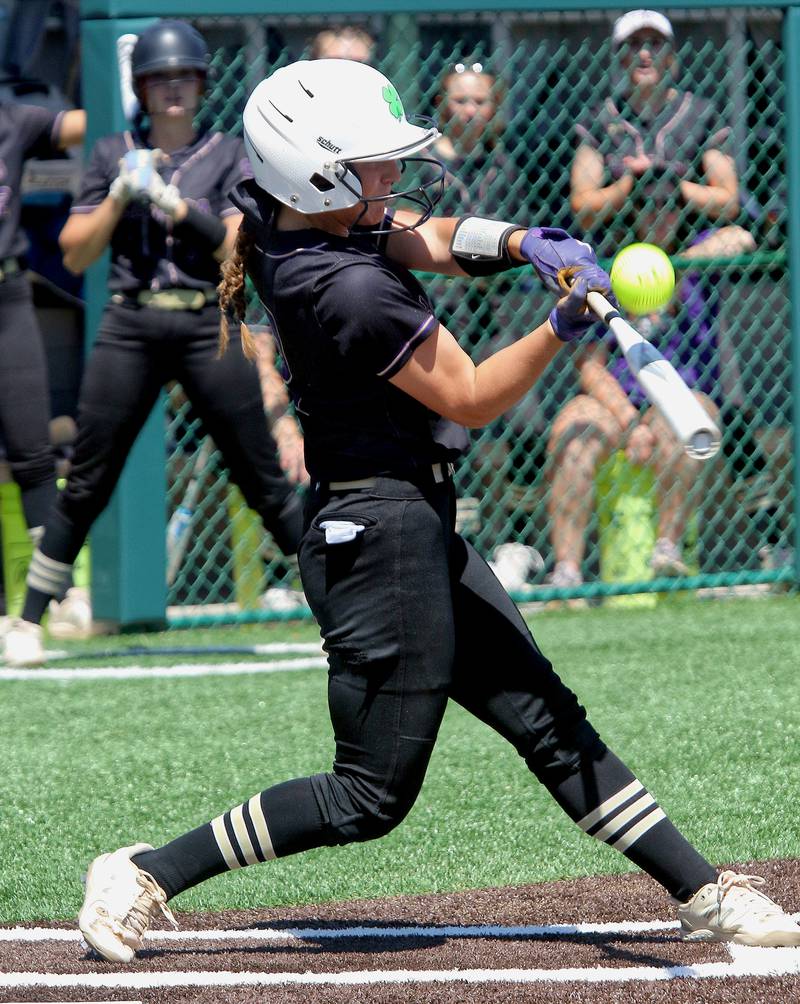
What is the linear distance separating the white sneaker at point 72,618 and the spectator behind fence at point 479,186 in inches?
69.6

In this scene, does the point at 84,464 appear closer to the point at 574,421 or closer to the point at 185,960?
A: the point at 574,421

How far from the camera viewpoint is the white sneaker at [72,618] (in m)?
Result: 7.44

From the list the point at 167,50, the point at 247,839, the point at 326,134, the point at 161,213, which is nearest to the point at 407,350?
the point at 326,134

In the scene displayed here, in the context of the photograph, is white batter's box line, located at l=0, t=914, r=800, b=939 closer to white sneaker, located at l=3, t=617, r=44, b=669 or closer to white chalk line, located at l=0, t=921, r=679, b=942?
white chalk line, located at l=0, t=921, r=679, b=942

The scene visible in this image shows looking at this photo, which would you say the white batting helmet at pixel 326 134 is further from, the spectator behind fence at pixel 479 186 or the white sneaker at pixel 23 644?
the spectator behind fence at pixel 479 186

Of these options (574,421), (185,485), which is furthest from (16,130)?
(574,421)

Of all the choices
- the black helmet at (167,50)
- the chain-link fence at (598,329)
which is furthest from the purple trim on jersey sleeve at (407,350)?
the chain-link fence at (598,329)

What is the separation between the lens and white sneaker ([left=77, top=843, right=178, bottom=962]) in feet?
10.9

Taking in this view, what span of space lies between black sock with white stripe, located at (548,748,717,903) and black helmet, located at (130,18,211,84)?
3575 millimetres

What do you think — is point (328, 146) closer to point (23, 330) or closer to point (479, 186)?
point (23, 330)

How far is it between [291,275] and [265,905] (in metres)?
1.46

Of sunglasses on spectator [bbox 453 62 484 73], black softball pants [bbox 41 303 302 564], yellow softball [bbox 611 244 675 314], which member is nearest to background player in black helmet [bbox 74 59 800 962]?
yellow softball [bbox 611 244 675 314]

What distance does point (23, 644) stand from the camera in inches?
254

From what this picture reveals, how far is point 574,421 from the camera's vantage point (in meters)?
7.70
